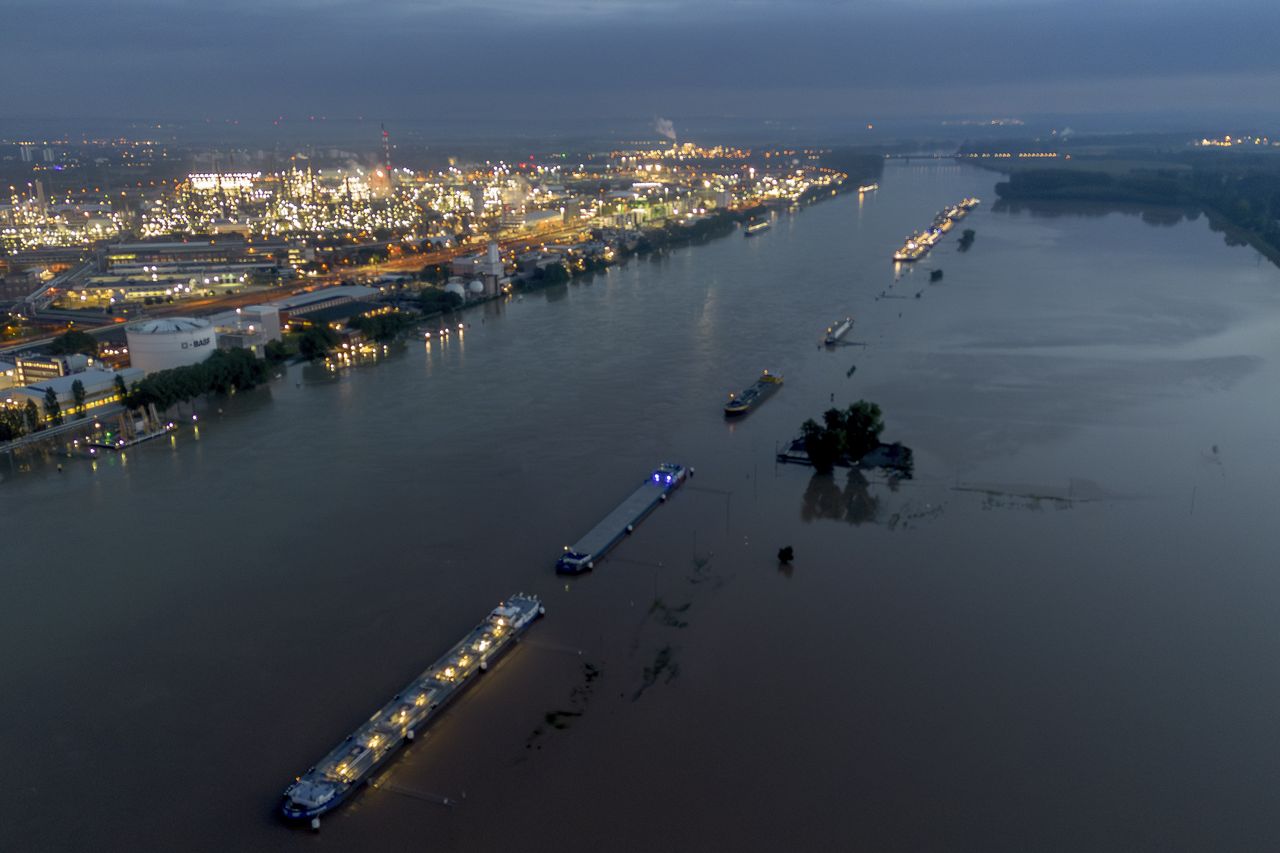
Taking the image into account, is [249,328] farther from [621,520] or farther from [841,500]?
[841,500]

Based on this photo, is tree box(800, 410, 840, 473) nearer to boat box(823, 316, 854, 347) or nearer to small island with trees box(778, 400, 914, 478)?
small island with trees box(778, 400, 914, 478)

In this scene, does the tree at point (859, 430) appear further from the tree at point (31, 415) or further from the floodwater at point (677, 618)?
the tree at point (31, 415)

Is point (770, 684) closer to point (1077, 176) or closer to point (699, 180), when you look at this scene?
point (1077, 176)

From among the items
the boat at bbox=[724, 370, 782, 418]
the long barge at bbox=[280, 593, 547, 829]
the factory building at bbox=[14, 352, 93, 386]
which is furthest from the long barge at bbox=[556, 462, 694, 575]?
the factory building at bbox=[14, 352, 93, 386]

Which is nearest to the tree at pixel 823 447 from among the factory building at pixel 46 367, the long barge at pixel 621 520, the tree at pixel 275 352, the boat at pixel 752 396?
the long barge at pixel 621 520

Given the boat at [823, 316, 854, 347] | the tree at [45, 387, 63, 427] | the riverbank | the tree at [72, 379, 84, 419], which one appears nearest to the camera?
the tree at [45, 387, 63, 427]

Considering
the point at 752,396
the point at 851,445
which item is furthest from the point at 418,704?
the point at 752,396
